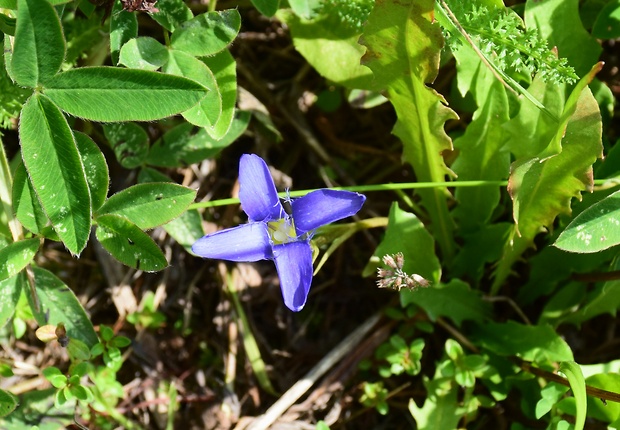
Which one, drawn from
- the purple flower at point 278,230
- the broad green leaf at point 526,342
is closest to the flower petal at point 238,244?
the purple flower at point 278,230

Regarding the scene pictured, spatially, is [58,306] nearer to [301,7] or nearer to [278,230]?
[278,230]

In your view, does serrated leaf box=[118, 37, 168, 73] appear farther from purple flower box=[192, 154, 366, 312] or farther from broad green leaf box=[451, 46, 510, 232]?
broad green leaf box=[451, 46, 510, 232]

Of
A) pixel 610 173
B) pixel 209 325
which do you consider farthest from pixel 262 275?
pixel 610 173

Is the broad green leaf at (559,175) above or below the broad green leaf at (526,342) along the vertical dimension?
above

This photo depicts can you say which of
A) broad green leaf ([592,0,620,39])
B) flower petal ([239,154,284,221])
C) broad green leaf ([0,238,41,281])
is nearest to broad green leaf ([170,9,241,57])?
flower petal ([239,154,284,221])

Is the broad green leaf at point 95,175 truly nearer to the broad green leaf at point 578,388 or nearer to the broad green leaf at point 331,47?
the broad green leaf at point 331,47
